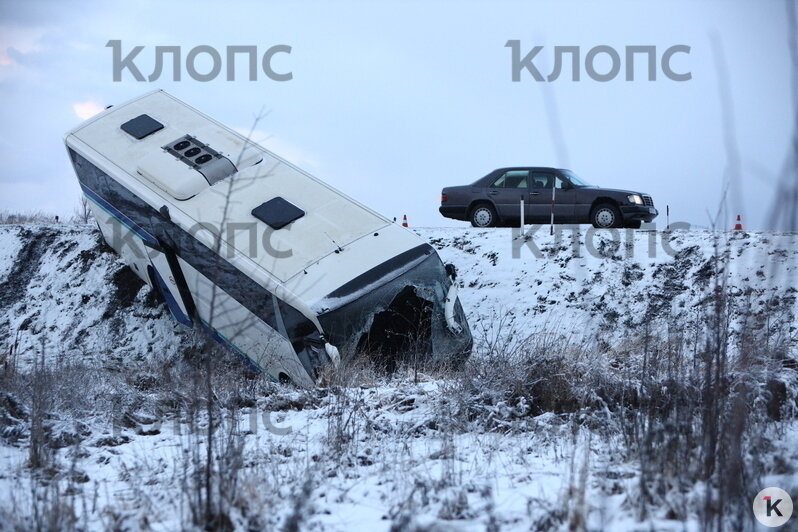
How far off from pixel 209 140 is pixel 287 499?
773 centimetres

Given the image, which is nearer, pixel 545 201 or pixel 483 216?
pixel 545 201

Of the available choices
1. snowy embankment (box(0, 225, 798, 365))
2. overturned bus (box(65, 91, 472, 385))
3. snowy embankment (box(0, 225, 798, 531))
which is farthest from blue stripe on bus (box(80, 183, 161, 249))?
snowy embankment (box(0, 225, 798, 365))

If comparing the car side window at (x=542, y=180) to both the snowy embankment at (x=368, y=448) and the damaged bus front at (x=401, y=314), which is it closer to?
the snowy embankment at (x=368, y=448)

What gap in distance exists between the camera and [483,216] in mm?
17062

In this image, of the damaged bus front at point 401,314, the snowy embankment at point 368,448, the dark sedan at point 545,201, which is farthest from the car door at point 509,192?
the damaged bus front at point 401,314

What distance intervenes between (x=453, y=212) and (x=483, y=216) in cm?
68

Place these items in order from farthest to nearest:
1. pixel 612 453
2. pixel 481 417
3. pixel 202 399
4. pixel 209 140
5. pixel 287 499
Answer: pixel 209 140
pixel 202 399
pixel 481 417
pixel 612 453
pixel 287 499

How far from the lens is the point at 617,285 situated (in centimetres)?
1452

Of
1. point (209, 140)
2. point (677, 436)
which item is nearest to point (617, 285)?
point (209, 140)

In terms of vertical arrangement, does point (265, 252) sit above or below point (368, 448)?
above

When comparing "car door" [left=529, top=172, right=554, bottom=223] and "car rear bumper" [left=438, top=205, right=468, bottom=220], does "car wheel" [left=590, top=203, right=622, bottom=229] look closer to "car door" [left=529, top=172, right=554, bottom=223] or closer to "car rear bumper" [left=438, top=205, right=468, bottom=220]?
"car door" [left=529, top=172, right=554, bottom=223]

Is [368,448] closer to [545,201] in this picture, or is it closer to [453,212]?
[545,201]

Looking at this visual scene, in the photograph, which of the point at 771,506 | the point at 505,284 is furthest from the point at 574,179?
the point at 771,506

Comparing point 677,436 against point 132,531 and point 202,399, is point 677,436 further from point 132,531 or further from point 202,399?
point 202,399
